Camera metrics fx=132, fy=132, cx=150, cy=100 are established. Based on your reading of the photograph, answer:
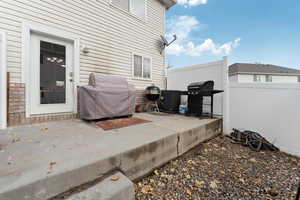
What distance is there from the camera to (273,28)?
8328mm

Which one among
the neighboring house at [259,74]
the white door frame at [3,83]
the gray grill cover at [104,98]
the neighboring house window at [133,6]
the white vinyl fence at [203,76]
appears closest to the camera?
the white door frame at [3,83]

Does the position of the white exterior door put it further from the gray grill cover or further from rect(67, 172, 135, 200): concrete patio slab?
rect(67, 172, 135, 200): concrete patio slab

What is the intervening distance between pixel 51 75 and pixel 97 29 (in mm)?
1905

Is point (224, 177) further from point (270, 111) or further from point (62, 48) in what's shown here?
point (62, 48)

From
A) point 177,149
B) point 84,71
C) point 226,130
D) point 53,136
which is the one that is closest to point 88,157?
point 53,136

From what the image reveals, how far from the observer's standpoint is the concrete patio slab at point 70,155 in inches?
46.0

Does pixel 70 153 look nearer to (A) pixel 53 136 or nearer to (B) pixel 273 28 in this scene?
(A) pixel 53 136

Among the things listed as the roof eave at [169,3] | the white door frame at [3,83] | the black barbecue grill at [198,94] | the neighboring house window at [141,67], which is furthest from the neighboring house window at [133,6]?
the black barbecue grill at [198,94]

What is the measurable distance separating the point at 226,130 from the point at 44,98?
5.15 meters

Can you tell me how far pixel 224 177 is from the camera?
2.16 m

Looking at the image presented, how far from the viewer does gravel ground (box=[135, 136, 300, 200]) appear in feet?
5.89

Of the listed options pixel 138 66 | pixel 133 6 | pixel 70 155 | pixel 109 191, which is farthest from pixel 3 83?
pixel 133 6

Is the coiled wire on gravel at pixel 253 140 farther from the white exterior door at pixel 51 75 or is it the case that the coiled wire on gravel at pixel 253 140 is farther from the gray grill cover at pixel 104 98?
the white exterior door at pixel 51 75

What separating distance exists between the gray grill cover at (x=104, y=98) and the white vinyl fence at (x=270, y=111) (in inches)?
127
